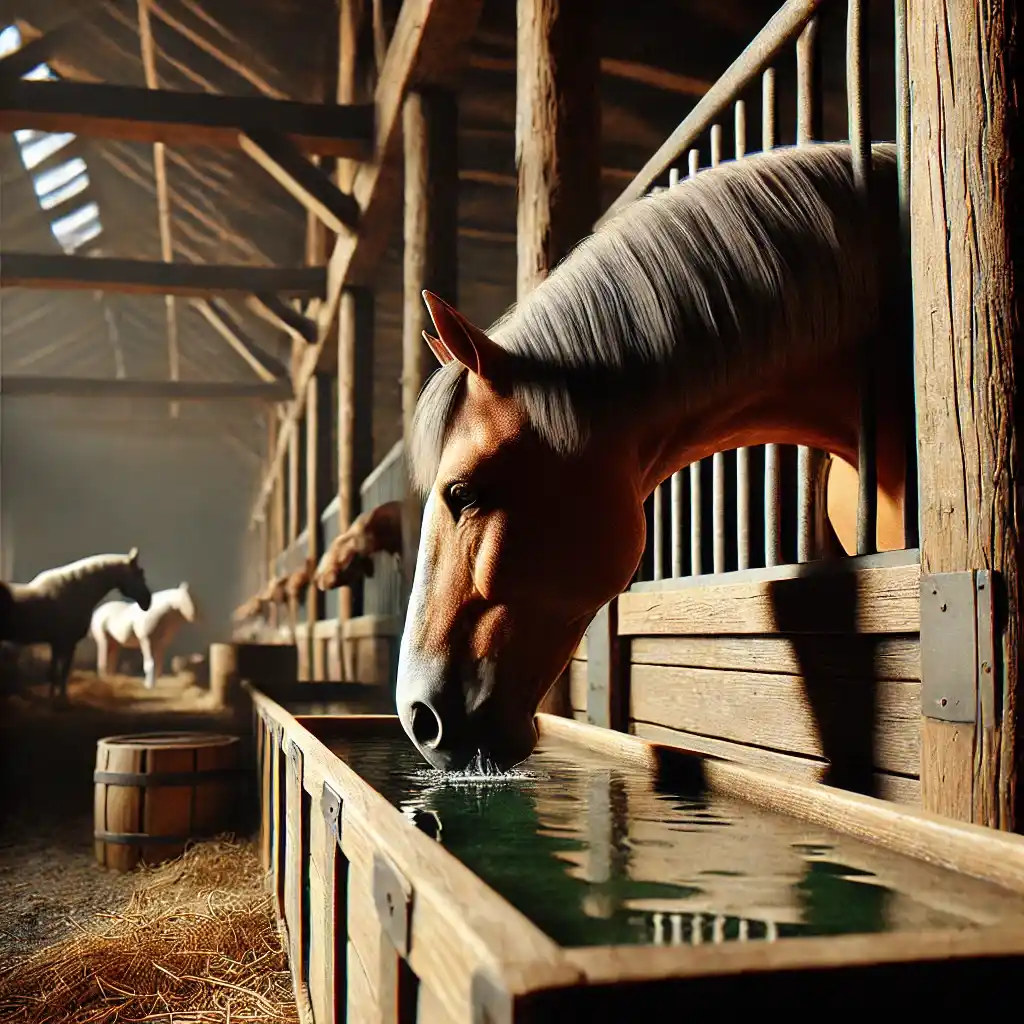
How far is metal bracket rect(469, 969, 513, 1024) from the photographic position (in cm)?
62

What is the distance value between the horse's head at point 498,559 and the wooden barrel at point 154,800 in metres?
2.69

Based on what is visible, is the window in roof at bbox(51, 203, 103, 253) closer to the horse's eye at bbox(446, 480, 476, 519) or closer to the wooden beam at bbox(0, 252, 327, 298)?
the wooden beam at bbox(0, 252, 327, 298)

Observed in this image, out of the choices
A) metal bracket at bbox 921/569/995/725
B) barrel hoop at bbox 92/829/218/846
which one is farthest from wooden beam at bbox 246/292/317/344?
metal bracket at bbox 921/569/995/725

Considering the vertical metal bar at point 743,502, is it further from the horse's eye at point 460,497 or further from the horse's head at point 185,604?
the horse's head at point 185,604

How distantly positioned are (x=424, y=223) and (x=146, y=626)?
9.15 m

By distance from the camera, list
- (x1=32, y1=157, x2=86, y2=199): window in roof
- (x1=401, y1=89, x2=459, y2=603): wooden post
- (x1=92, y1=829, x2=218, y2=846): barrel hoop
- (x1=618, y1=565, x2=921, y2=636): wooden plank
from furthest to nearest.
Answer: (x1=32, y1=157, x2=86, y2=199): window in roof
(x1=401, y1=89, x2=459, y2=603): wooden post
(x1=92, y1=829, x2=218, y2=846): barrel hoop
(x1=618, y1=565, x2=921, y2=636): wooden plank

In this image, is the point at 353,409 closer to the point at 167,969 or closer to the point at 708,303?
the point at 167,969

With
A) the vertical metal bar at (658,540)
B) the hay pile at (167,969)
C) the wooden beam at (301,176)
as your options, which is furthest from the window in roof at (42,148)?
the vertical metal bar at (658,540)

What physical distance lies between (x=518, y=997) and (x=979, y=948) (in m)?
0.31

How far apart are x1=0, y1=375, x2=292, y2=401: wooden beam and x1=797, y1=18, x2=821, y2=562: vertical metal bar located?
10.4m

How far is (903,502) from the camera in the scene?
6.04ft

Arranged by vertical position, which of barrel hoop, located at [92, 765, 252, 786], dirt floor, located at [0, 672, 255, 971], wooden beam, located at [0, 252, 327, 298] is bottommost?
dirt floor, located at [0, 672, 255, 971]

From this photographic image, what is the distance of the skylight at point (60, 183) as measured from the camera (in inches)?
476

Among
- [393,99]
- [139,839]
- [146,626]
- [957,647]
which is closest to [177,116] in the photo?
[393,99]
